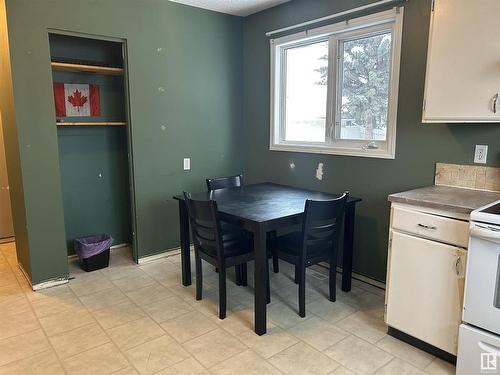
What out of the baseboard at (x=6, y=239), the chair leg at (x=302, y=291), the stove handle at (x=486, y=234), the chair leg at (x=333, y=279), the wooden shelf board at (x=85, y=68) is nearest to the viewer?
the stove handle at (x=486, y=234)

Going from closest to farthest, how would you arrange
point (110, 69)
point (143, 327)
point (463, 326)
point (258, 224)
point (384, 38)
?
point (463, 326) → point (258, 224) → point (143, 327) → point (384, 38) → point (110, 69)

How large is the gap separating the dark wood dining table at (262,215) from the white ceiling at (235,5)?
1.75 meters

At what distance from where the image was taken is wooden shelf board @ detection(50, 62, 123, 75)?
3.20 metres

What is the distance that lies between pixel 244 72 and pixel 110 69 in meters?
1.44

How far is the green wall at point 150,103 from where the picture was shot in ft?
9.48

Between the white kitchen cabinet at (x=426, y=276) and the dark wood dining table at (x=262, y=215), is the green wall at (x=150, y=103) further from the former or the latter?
the white kitchen cabinet at (x=426, y=276)

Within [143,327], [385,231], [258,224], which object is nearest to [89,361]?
[143,327]

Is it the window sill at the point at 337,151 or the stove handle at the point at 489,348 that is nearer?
the stove handle at the point at 489,348

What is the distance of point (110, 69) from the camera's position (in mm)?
3418

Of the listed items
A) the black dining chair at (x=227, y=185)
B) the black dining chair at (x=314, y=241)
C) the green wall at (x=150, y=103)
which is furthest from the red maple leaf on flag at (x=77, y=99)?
the black dining chair at (x=314, y=241)

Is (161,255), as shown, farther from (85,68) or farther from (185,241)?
(85,68)

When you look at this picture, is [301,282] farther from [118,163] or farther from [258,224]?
[118,163]

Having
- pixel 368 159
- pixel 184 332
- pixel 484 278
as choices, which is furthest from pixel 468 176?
pixel 184 332

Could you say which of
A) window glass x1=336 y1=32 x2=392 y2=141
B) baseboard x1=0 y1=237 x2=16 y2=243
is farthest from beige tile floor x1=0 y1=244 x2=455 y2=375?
window glass x1=336 y1=32 x2=392 y2=141
